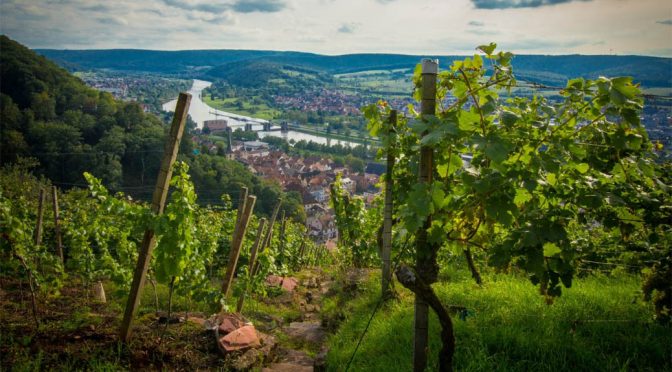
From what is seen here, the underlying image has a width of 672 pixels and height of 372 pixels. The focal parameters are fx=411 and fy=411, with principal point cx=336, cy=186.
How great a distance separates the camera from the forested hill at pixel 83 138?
117ft

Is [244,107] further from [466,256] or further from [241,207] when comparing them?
[466,256]

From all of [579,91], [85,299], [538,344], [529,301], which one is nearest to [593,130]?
[579,91]

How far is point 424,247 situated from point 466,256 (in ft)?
6.12

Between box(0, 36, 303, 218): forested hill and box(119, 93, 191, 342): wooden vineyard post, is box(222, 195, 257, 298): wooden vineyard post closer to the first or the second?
box(119, 93, 191, 342): wooden vineyard post

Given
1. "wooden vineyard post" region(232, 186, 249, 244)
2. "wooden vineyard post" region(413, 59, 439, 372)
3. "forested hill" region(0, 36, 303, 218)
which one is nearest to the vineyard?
"wooden vineyard post" region(413, 59, 439, 372)

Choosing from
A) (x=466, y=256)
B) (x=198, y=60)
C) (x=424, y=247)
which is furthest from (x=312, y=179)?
(x=198, y=60)

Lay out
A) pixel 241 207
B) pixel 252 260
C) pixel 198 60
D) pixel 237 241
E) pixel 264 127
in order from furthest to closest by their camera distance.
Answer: pixel 198 60
pixel 264 127
pixel 252 260
pixel 241 207
pixel 237 241

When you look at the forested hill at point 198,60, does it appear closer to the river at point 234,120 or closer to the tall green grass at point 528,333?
the river at point 234,120

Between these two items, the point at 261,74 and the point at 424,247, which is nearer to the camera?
the point at 424,247

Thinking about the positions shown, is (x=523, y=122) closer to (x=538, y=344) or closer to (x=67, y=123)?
(x=538, y=344)

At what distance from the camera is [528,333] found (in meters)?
3.38

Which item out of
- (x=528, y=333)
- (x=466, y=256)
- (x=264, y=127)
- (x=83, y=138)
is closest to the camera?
(x=528, y=333)

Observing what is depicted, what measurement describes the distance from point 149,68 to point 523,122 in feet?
569

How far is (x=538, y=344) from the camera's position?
321 cm
